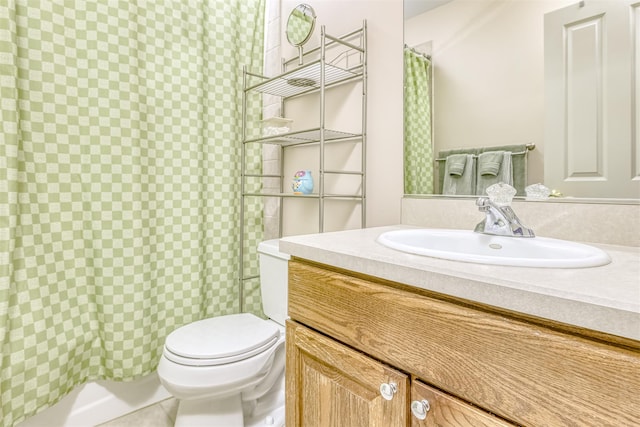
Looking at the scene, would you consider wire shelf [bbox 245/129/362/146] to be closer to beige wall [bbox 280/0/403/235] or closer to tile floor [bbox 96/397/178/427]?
beige wall [bbox 280/0/403/235]

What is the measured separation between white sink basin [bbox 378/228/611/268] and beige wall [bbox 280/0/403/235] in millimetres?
367

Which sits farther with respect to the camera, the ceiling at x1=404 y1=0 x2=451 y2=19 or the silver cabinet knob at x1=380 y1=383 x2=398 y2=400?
the ceiling at x1=404 y1=0 x2=451 y2=19

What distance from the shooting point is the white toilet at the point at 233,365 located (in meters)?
1.13

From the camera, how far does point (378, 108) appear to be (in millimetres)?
1374

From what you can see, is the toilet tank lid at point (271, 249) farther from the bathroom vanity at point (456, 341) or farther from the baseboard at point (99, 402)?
the baseboard at point (99, 402)

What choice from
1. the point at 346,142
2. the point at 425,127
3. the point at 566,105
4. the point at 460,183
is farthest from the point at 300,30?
the point at 566,105

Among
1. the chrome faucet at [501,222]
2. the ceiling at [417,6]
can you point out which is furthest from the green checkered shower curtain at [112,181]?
the chrome faucet at [501,222]

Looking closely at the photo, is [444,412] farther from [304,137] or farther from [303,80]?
[303,80]

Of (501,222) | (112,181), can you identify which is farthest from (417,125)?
(112,181)

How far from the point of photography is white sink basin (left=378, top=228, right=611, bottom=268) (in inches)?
22.8

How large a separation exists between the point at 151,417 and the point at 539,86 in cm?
192

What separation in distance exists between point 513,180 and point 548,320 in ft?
2.16

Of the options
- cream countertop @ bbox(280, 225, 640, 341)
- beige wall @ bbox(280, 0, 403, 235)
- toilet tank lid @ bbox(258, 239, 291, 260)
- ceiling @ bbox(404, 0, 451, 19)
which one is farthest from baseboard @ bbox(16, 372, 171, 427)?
ceiling @ bbox(404, 0, 451, 19)

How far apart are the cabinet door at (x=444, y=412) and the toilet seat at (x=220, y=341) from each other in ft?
2.46
